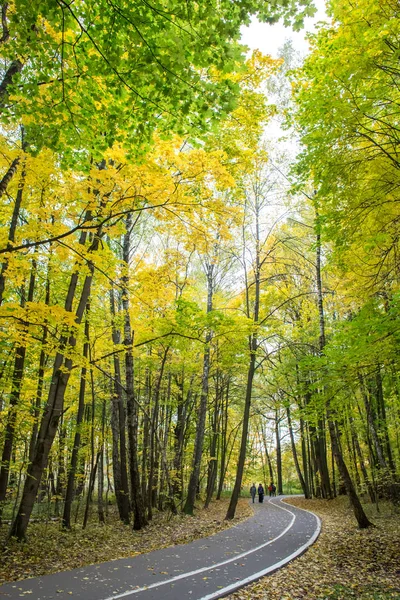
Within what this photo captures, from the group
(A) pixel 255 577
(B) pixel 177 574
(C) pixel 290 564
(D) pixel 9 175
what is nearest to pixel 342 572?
(C) pixel 290 564

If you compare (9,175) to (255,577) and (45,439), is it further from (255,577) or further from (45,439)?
(255,577)

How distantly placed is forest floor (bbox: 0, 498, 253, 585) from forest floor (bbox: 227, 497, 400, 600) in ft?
10.8

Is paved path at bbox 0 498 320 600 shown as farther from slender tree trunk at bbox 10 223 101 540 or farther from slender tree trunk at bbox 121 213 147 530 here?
slender tree trunk at bbox 10 223 101 540

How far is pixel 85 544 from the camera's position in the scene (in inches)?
360

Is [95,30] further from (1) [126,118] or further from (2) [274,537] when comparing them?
(2) [274,537]

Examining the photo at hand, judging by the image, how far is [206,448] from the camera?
25.5 metres

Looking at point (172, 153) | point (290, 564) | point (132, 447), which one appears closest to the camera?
point (172, 153)

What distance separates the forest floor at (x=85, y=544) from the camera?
6.88 metres

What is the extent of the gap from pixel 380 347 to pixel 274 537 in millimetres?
6562

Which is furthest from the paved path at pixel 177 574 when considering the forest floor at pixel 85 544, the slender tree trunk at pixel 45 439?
the slender tree trunk at pixel 45 439

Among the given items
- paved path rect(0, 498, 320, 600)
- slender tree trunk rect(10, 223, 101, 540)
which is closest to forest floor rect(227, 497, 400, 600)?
paved path rect(0, 498, 320, 600)

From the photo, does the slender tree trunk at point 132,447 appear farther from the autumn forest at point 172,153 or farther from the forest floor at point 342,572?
the forest floor at point 342,572

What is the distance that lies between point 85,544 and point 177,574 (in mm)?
4238

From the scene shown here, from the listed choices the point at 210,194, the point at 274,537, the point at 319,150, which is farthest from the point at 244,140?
the point at 274,537
